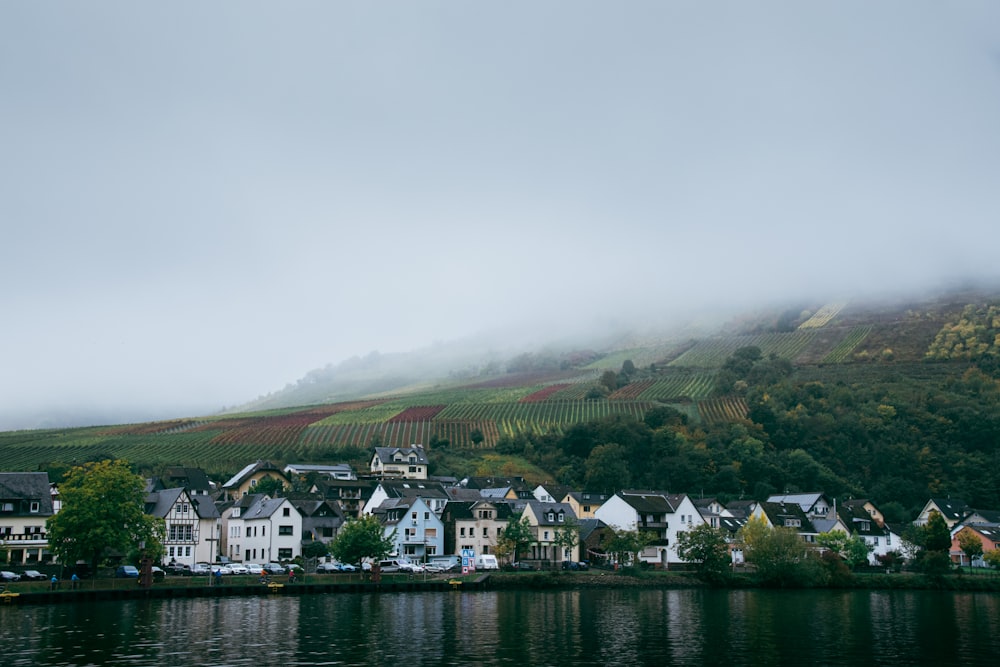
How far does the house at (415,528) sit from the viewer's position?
359ft

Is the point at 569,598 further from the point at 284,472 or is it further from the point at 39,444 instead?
the point at 39,444

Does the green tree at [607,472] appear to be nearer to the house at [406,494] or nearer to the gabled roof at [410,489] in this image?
the gabled roof at [410,489]

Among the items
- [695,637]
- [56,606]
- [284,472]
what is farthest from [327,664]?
[284,472]

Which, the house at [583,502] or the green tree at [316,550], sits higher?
the house at [583,502]

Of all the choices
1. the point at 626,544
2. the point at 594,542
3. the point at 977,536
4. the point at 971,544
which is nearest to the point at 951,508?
the point at 977,536

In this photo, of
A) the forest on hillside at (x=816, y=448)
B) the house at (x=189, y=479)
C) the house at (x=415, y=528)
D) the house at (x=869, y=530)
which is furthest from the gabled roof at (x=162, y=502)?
the house at (x=869, y=530)

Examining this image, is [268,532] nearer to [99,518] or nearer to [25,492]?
[25,492]

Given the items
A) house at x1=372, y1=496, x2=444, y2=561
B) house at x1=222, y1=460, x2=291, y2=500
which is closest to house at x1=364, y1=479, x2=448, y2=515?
house at x1=372, y1=496, x2=444, y2=561

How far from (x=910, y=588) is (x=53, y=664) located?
88.0 meters

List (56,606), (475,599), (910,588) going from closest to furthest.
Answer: (56,606) → (475,599) → (910,588)

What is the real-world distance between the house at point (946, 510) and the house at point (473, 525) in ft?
222

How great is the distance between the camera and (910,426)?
6580 inches

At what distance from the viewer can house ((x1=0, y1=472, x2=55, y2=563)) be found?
91.7 metres

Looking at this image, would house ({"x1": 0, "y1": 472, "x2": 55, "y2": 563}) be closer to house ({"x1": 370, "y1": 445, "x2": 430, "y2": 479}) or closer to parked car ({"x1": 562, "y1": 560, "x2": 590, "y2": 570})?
parked car ({"x1": 562, "y1": 560, "x2": 590, "y2": 570})
